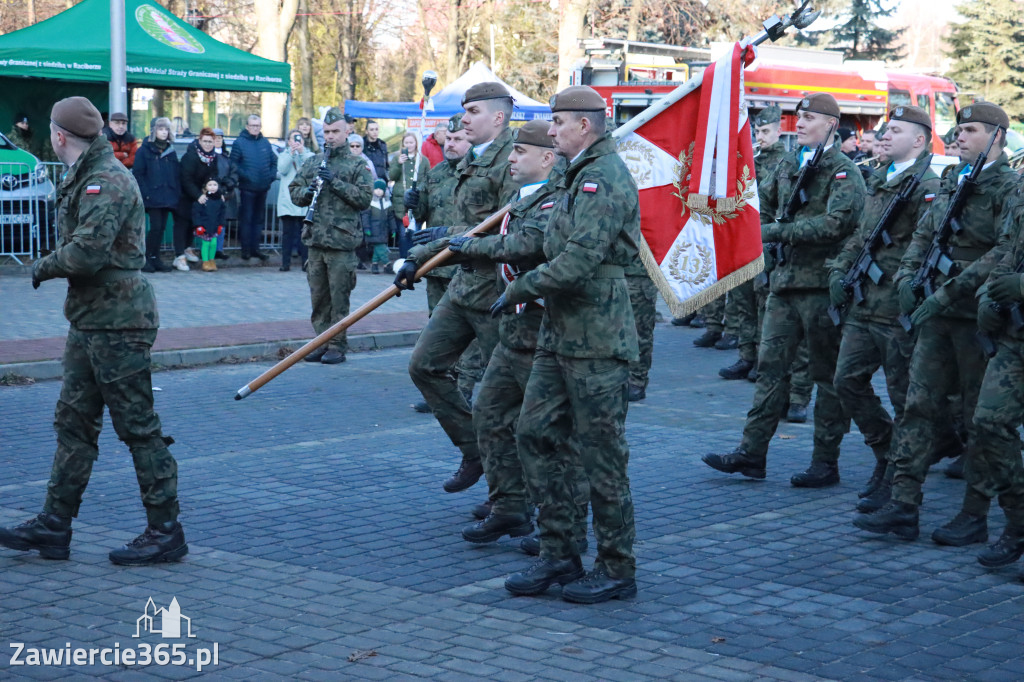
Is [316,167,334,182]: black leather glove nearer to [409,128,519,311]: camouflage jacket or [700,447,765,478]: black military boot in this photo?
[409,128,519,311]: camouflage jacket

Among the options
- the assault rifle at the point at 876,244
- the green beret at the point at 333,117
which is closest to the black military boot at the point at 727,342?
the green beret at the point at 333,117

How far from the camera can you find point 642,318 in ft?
34.4

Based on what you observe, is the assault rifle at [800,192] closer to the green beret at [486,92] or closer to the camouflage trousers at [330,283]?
the green beret at [486,92]

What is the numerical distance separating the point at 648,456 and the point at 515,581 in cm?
305

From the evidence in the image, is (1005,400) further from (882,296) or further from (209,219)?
(209,219)

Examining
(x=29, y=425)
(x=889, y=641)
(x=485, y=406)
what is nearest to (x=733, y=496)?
(x=485, y=406)

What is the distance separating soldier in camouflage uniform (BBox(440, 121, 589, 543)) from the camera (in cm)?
566

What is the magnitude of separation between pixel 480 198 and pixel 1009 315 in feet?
9.64

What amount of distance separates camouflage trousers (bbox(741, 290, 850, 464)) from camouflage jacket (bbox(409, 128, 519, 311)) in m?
1.95

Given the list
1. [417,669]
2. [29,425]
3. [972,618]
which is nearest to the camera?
[417,669]

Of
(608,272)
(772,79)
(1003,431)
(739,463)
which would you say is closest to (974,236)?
(1003,431)

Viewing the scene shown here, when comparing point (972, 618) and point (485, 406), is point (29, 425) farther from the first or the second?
point (972, 618)

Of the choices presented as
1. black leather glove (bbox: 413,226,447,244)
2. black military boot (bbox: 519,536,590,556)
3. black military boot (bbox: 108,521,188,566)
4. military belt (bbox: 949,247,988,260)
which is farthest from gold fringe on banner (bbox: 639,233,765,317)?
black military boot (bbox: 108,521,188,566)

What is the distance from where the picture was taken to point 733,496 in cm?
753
